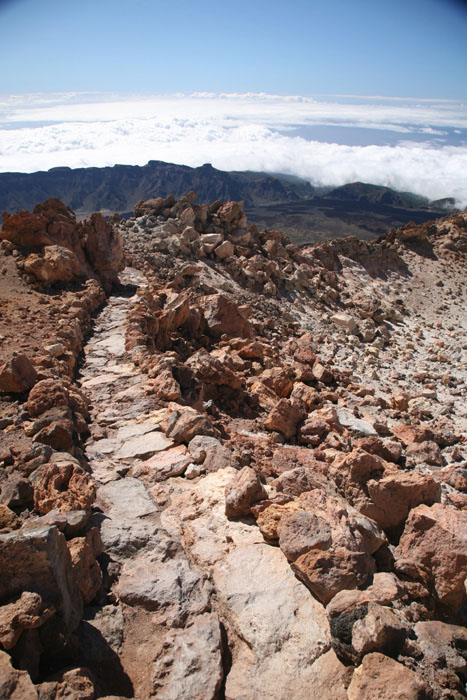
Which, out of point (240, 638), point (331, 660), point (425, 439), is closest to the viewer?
point (331, 660)

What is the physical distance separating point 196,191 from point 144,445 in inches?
6843

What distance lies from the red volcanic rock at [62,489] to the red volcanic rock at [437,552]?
2.92m

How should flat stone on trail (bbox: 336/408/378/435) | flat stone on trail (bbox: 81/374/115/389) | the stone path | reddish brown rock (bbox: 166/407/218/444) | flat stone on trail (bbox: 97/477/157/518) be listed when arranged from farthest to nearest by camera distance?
flat stone on trail (bbox: 336/408/378/435)
flat stone on trail (bbox: 81/374/115/389)
reddish brown rock (bbox: 166/407/218/444)
flat stone on trail (bbox: 97/477/157/518)
the stone path

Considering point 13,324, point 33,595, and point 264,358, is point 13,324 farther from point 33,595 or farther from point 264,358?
point 33,595

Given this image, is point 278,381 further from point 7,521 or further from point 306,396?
point 7,521

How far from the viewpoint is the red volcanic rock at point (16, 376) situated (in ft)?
20.6

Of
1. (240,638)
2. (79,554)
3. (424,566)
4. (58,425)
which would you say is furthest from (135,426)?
(424,566)

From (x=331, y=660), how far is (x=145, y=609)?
1.43m

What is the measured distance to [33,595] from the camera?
2664 mm

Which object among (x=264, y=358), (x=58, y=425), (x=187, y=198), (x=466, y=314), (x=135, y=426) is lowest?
(x=466, y=314)

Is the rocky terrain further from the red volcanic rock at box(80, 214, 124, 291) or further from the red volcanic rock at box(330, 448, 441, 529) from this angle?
the red volcanic rock at box(80, 214, 124, 291)

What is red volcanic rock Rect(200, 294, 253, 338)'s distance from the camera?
1357cm

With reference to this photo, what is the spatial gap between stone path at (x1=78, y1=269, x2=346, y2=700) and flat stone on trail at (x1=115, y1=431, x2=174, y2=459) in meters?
0.68

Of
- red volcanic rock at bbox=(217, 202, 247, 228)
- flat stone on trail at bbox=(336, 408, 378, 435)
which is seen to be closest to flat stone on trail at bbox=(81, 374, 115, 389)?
flat stone on trail at bbox=(336, 408, 378, 435)
